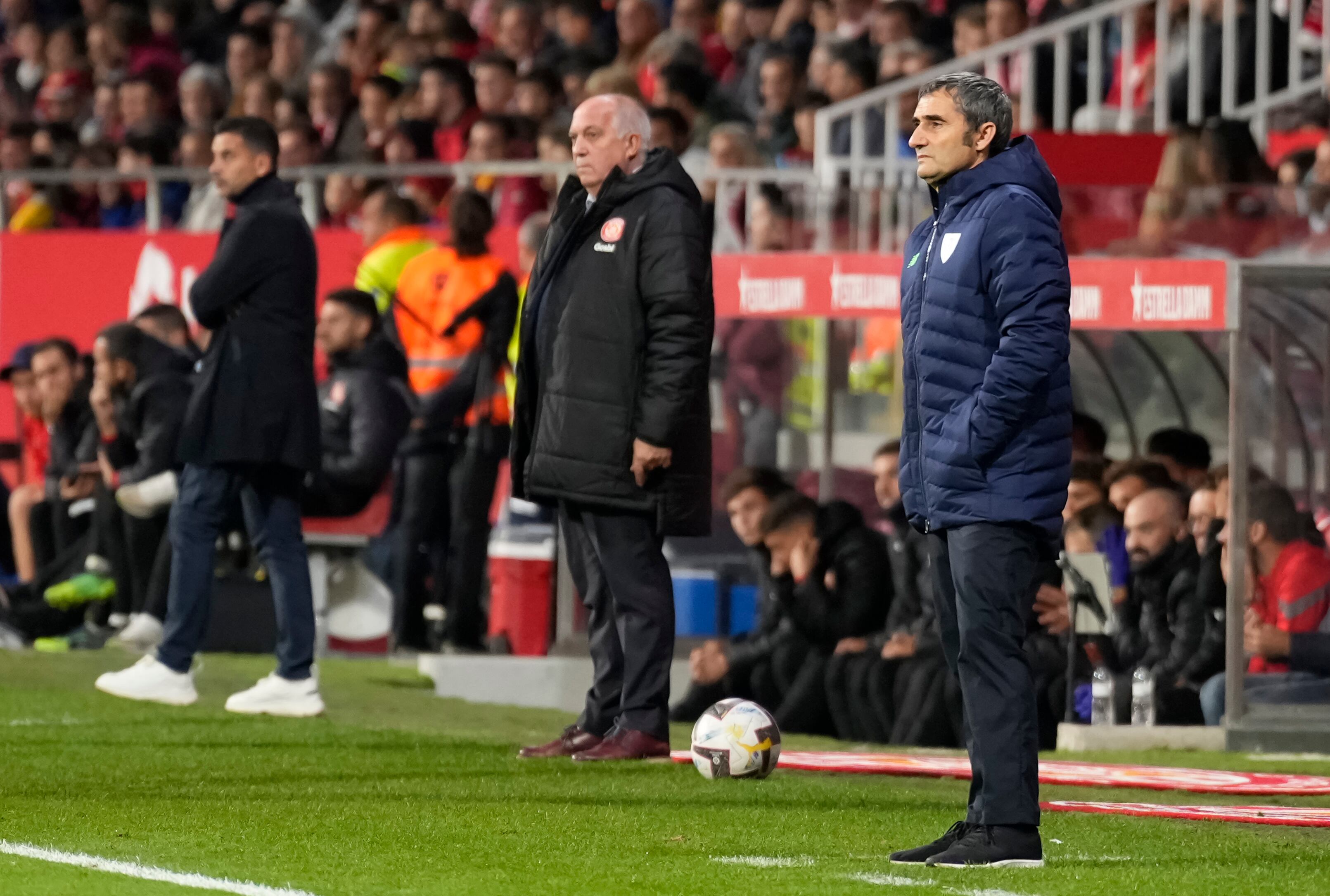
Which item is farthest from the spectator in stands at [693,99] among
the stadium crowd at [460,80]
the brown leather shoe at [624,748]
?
the brown leather shoe at [624,748]

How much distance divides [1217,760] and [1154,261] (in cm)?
214

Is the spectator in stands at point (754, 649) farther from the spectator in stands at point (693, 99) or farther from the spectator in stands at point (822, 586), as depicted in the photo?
the spectator in stands at point (693, 99)

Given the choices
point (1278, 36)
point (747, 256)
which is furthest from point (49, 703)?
point (1278, 36)

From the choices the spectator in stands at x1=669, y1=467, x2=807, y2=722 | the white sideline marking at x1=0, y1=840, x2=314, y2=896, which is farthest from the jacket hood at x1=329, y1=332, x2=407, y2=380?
the white sideline marking at x1=0, y1=840, x2=314, y2=896

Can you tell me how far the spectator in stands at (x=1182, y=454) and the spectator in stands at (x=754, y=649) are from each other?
163cm

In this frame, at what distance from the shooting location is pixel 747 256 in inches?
464

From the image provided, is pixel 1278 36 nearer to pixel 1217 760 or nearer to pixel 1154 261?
pixel 1154 261

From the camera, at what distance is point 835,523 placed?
10938 mm

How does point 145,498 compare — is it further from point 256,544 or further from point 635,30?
point 635,30

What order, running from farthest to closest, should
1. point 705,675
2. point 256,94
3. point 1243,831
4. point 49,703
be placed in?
1. point 256,94
2. point 705,675
3. point 49,703
4. point 1243,831

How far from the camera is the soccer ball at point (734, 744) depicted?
7.79 meters

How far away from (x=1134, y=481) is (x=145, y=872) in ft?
19.3

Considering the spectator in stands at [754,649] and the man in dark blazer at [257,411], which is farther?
the spectator in stands at [754,649]

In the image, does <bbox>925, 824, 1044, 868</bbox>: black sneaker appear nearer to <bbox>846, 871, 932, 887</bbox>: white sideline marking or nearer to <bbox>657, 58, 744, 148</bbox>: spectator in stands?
<bbox>846, 871, 932, 887</bbox>: white sideline marking
